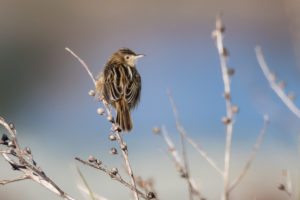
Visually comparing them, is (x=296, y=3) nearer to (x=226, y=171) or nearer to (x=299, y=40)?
(x=299, y=40)

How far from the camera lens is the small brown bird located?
4297 millimetres

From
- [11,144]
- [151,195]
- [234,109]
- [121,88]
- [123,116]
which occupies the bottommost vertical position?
[151,195]

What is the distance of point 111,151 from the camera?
251cm

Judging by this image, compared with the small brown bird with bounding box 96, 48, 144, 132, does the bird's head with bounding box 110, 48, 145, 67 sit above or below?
above

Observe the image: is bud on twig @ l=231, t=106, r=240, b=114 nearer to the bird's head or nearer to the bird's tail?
the bird's tail

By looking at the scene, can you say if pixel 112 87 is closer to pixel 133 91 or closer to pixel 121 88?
Result: pixel 121 88

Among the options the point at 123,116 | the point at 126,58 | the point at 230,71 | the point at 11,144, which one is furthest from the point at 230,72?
the point at 126,58

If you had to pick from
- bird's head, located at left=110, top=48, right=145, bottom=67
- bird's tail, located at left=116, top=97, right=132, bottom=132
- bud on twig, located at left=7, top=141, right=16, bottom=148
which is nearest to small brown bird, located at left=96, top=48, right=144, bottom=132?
bird's tail, located at left=116, top=97, right=132, bottom=132

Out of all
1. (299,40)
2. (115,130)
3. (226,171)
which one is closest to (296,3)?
(299,40)

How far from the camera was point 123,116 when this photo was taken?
168 inches

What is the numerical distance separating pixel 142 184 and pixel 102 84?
203cm

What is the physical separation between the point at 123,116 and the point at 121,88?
0.38 m

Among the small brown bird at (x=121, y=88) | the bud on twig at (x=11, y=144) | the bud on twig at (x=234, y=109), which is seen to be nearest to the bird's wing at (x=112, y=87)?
the small brown bird at (x=121, y=88)

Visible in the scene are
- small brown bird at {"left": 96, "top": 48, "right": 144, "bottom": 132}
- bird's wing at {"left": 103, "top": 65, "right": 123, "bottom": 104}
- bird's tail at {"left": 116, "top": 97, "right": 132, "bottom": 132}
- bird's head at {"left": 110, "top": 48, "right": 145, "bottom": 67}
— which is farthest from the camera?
bird's head at {"left": 110, "top": 48, "right": 145, "bottom": 67}
